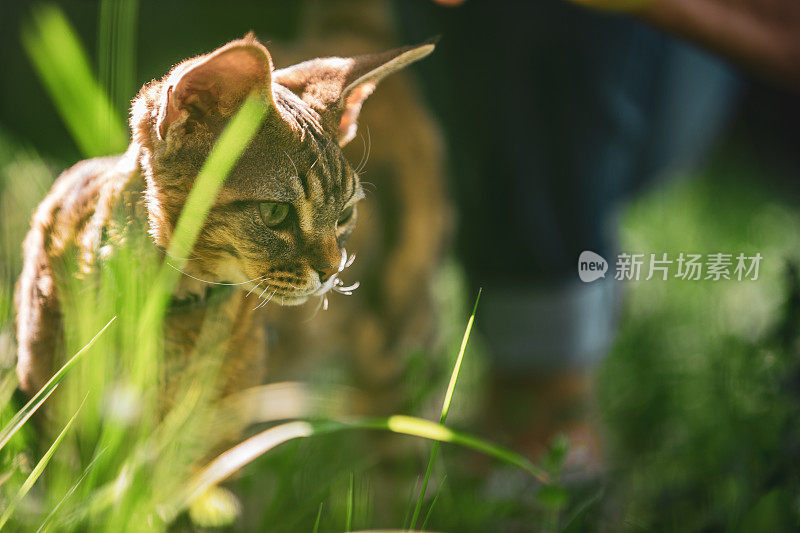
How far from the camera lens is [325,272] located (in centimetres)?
50

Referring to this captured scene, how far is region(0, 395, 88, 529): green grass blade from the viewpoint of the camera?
56 centimetres

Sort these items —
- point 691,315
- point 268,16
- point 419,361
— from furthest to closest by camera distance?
point 691,315 < point 419,361 < point 268,16

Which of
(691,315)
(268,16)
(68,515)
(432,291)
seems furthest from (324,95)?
(691,315)

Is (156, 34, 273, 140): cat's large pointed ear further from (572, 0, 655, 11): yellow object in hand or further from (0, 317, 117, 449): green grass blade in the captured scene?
(572, 0, 655, 11): yellow object in hand

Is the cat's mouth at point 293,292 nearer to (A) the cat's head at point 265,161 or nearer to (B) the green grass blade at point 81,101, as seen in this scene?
(A) the cat's head at point 265,161

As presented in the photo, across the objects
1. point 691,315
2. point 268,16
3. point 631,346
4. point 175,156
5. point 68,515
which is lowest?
point 631,346

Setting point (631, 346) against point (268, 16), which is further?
point (631, 346)

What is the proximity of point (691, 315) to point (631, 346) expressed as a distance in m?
0.18

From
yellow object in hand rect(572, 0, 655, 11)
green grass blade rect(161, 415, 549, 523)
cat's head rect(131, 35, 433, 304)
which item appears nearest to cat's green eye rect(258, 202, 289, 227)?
cat's head rect(131, 35, 433, 304)

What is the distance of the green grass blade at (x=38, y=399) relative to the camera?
524mm

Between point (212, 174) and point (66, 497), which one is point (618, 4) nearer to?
point (212, 174)

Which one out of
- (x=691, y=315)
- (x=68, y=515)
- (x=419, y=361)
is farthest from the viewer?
(x=691, y=315)

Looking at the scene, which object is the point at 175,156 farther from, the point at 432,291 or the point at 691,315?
the point at 691,315

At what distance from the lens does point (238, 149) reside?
44cm
